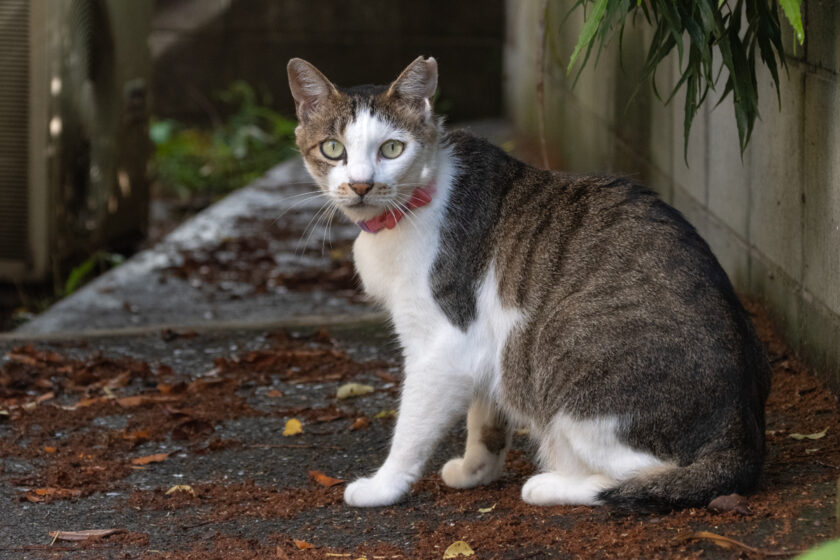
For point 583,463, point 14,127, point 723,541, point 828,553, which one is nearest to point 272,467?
point 583,463

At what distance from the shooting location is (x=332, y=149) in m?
3.55

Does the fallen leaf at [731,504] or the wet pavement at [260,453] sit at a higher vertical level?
the fallen leaf at [731,504]

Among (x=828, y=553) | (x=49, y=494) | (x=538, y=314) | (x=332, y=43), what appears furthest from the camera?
(x=332, y=43)

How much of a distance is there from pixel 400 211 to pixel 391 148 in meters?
0.20

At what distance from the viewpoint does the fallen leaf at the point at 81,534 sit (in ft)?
10.7

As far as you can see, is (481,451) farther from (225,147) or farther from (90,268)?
(225,147)

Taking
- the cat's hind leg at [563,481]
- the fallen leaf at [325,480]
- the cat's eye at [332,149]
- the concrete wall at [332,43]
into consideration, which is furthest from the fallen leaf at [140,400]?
the concrete wall at [332,43]

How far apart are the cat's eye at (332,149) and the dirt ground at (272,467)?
1061 millimetres

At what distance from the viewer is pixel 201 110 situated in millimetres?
12195

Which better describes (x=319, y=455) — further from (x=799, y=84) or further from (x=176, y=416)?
(x=799, y=84)

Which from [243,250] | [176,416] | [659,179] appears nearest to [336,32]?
[243,250]

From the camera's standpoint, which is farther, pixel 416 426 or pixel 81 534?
pixel 416 426

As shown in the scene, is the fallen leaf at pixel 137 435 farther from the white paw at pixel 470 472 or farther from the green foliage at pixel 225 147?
the green foliage at pixel 225 147

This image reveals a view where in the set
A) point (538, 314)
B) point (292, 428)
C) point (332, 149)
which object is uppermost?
point (332, 149)
